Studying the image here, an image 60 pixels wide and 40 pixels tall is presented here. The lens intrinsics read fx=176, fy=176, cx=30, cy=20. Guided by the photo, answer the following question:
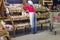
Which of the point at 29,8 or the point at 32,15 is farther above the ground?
the point at 29,8

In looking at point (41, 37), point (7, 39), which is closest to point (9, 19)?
point (41, 37)

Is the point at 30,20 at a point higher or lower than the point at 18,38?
higher

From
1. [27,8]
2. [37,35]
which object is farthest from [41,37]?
[27,8]

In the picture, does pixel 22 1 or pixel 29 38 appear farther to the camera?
pixel 22 1

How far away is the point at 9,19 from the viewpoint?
5945mm

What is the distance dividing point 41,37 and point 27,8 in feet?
4.04

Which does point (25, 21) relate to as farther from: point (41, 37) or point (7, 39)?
point (7, 39)

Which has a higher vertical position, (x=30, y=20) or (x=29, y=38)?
(x=30, y=20)

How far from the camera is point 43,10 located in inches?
286

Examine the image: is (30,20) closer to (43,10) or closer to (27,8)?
(27,8)

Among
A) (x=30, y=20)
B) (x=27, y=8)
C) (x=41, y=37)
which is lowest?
(x=41, y=37)

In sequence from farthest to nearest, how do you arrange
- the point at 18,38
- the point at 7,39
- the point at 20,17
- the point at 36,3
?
the point at 36,3 → the point at 20,17 → the point at 18,38 → the point at 7,39

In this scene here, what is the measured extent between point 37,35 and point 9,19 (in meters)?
1.15

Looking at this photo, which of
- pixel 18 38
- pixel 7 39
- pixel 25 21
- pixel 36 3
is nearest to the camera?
pixel 7 39
